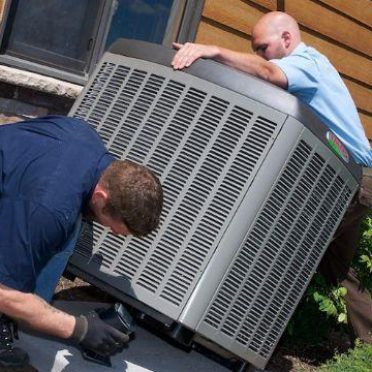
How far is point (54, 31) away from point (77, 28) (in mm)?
154

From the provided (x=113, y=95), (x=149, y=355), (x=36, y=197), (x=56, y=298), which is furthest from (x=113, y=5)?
(x=36, y=197)

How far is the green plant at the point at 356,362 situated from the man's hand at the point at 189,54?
155 centimetres

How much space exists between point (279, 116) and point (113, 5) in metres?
2.08

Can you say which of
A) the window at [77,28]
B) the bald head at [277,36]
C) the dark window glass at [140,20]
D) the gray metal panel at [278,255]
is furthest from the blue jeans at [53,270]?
the dark window glass at [140,20]

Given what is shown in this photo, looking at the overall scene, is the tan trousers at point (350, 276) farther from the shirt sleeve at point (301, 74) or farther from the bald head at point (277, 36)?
the bald head at point (277, 36)

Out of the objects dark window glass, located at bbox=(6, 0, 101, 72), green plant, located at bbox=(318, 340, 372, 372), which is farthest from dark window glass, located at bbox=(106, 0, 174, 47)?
green plant, located at bbox=(318, 340, 372, 372)

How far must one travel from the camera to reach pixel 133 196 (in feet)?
7.27

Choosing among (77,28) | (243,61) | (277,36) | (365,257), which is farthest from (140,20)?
(365,257)

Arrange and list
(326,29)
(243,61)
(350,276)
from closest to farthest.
→ (243,61)
(350,276)
(326,29)

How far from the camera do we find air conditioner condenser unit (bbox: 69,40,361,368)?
263 centimetres

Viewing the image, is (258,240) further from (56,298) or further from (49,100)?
(49,100)

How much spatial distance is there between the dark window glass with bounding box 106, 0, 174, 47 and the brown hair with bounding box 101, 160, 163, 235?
2.39 metres

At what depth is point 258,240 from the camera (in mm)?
2684

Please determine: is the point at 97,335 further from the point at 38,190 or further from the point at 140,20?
the point at 140,20
